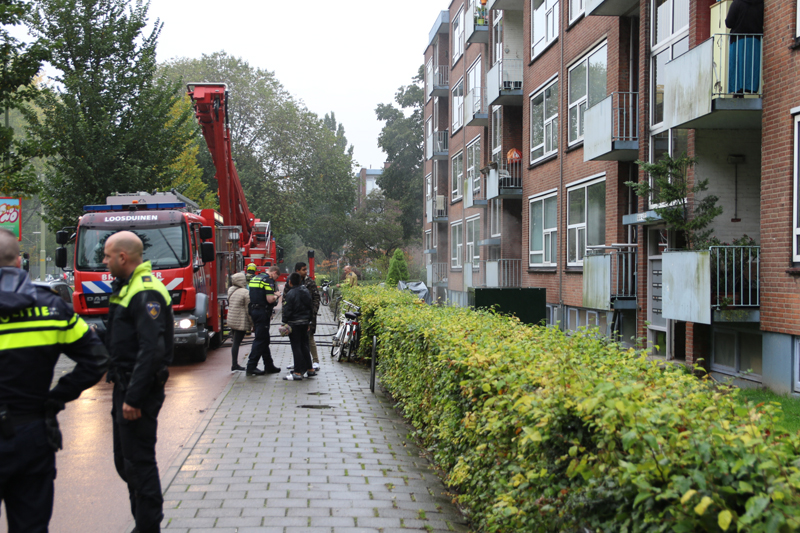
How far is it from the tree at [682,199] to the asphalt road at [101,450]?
7.59 metres

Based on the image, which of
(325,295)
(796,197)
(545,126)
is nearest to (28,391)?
(796,197)

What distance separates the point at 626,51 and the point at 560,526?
1385 centimetres

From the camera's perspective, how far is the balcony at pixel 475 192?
25080mm

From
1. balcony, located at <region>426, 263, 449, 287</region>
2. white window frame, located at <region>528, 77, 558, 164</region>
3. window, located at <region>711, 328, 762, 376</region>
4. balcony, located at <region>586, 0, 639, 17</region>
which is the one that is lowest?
window, located at <region>711, 328, 762, 376</region>

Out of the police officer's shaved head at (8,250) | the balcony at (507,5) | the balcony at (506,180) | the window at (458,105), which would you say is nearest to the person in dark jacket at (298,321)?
the police officer's shaved head at (8,250)

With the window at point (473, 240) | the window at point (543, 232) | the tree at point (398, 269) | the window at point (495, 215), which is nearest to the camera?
the window at point (543, 232)

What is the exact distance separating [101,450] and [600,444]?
5.53 metres

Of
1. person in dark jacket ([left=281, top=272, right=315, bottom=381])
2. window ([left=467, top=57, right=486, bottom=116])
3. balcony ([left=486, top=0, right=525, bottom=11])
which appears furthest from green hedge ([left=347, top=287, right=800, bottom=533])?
window ([left=467, top=57, right=486, bottom=116])

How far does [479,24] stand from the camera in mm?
25672

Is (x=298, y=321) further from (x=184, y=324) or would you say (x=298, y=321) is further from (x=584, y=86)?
(x=584, y=86)

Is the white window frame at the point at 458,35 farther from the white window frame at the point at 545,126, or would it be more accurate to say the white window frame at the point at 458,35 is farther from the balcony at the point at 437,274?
the white window frame at the point at 545,126

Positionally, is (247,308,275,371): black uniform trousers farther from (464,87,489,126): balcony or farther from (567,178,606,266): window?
(464,87,489,126): balcony

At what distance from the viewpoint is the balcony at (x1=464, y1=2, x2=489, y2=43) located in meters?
25.6

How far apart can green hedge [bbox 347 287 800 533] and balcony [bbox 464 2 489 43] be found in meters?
21.9
